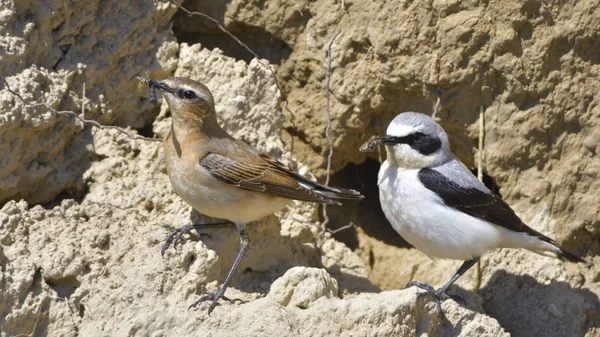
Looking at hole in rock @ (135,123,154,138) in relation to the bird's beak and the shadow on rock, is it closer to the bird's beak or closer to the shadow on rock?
the bird's beak

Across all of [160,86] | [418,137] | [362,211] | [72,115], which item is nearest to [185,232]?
[160,86]

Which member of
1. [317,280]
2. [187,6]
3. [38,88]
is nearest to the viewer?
[317,280]

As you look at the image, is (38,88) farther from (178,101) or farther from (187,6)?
(187,6)

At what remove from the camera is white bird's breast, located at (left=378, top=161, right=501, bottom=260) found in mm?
6473

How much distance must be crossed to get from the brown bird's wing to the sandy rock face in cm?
40

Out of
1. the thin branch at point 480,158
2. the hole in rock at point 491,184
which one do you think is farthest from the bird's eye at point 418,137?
the hole in rock at point 491,184

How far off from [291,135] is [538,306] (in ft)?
7.97

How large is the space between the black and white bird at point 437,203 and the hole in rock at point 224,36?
62.1 inches

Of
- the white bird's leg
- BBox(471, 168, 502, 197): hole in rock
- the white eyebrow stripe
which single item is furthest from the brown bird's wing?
BBox(471, 168, 502, 197): hole in rock

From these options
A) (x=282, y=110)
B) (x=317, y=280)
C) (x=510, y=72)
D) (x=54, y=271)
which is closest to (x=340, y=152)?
(x=282, y=110)

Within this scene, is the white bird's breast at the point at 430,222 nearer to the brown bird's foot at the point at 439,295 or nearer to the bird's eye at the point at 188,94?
the brown bird's foot at the point at 439,295

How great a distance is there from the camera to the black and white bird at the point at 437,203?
649 centimetres

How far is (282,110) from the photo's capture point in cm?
766

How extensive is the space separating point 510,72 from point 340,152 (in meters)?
1.57
